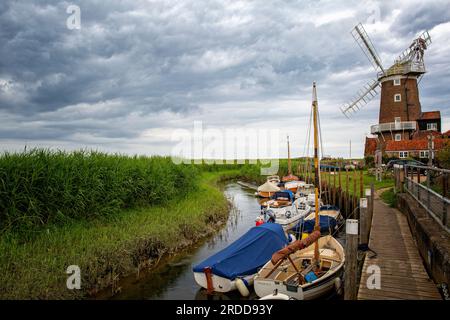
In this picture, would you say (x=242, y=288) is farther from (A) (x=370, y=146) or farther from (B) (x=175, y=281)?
(A) (x=370, y=146)

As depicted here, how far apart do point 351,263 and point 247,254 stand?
13.2 feet

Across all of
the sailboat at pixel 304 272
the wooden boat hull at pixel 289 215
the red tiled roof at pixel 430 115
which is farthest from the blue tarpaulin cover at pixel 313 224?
the red tiled roof at pixel 430 115

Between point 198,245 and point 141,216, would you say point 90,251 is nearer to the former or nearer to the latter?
point 141,216

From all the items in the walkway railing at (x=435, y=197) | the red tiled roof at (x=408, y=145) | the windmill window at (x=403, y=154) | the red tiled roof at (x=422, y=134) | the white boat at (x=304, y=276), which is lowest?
the white boat at (x=304, y=276)

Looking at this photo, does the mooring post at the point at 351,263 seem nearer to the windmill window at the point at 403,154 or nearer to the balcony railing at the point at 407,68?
the windmill window at the point at 403,154

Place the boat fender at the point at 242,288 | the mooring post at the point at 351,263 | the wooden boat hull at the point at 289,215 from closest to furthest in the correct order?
the mooring post at the point at 351,263 < the boat fender at the point at 242,288 < the wooden boat hull at the point at 289,215

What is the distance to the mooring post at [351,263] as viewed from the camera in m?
6.95

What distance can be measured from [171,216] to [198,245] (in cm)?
186

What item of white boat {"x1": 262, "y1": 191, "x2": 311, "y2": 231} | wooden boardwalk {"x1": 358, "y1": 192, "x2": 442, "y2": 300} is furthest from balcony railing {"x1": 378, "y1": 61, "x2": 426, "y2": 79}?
wooden boardwalk {"x1": 358, "y1": 192, "x2": 442, "y2": 300}

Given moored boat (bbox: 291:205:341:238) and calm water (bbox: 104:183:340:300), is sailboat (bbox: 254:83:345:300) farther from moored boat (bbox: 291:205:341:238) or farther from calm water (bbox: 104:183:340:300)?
moored boat (bbox: 291:205:341:238)

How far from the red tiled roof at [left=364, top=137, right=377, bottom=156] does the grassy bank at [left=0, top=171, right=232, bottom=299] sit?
3717 cm

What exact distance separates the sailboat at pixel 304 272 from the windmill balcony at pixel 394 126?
33371 mm

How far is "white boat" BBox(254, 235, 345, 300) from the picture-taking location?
27.9 feet
